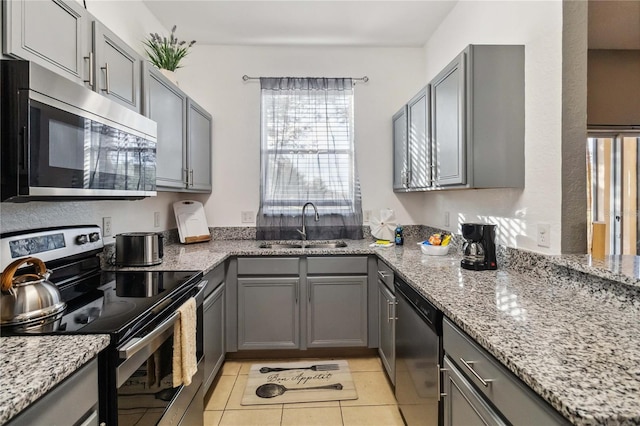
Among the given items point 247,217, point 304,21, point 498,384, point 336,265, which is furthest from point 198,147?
point 498,384

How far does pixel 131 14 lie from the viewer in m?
2.42

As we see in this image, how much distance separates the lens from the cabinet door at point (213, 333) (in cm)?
213

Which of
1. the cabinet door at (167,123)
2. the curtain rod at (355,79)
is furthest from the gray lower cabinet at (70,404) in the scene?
the curtain rod at (355,79)

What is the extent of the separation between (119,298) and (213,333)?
3.24ft

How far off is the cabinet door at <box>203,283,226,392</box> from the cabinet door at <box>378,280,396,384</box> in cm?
113

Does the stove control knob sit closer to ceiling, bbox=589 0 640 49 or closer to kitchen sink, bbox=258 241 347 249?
kitchen sink, bbox=258 241 347 249

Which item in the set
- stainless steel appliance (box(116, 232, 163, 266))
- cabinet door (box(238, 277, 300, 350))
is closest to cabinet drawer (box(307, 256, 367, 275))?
cabinet door (box(238, 277, 300, 350))

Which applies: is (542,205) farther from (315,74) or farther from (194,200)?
(194,200)

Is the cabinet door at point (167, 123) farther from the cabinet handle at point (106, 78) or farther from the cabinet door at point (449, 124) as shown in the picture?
the cabinet door at point (449, 124)

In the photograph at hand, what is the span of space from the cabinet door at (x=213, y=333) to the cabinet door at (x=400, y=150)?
1712mm

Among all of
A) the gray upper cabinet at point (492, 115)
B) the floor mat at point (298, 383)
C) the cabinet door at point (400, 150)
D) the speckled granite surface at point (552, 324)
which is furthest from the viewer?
the cabinet door at point (400, 150)

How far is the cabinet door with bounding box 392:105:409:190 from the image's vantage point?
2.93 meters

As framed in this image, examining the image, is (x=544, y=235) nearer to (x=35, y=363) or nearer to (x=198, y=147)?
(x=35, y=363)

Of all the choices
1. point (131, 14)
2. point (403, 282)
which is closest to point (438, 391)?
point (403, 282)
